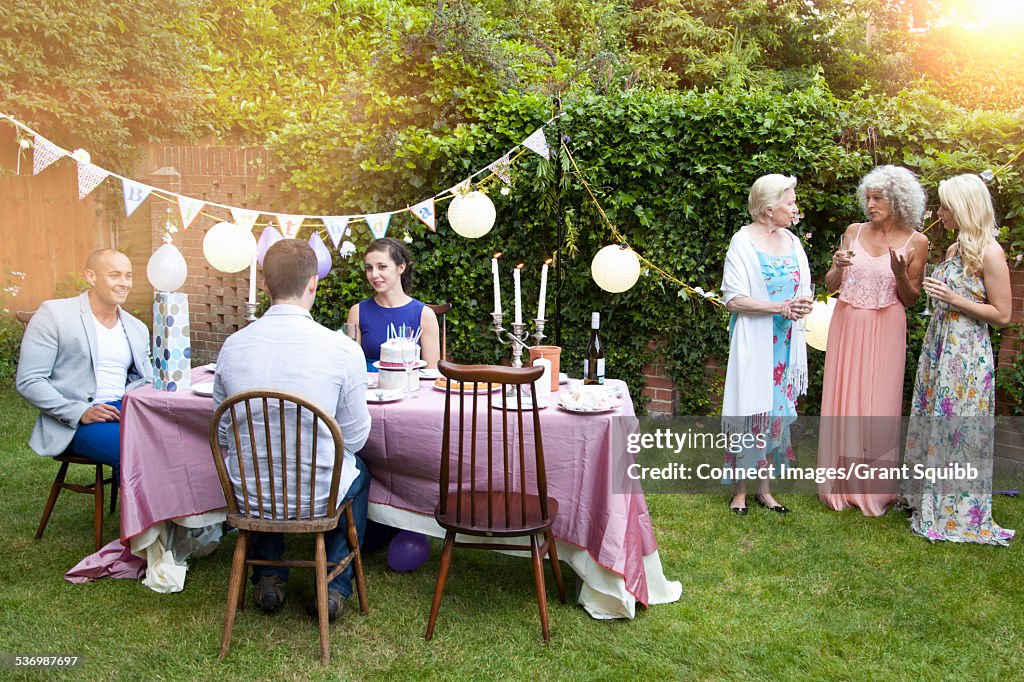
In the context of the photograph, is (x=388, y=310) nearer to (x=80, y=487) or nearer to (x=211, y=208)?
(x=80, y=487)

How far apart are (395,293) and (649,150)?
79.7 inches

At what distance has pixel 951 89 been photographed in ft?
34.6

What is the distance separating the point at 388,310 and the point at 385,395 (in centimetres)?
102

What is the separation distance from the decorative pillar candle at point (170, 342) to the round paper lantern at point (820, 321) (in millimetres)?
3097

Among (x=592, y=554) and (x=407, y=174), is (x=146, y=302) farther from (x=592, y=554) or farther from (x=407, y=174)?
(x=592, y=554)

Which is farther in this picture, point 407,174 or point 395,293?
point 407,174

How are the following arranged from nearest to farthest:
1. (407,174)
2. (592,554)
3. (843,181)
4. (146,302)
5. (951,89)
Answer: (592,554) → (843,181) → (407,174) → (146,302) → (951,89)

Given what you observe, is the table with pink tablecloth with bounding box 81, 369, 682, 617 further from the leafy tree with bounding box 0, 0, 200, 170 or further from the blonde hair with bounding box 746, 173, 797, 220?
the leafy tree with bounding box 0, 0, 200, 170

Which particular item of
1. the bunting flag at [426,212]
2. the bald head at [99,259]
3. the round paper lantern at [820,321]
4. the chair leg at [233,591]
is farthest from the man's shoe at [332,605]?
the round paper lantern at [820,321]

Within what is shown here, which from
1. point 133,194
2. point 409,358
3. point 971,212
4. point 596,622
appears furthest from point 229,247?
point 971,212

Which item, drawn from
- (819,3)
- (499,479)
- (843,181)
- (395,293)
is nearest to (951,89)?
(819,3)

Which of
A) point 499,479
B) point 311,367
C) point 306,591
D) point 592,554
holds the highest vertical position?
point 311,367

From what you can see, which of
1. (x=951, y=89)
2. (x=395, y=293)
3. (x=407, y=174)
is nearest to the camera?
(x=395, y=293)

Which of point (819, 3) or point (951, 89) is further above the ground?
point (819, 3)
